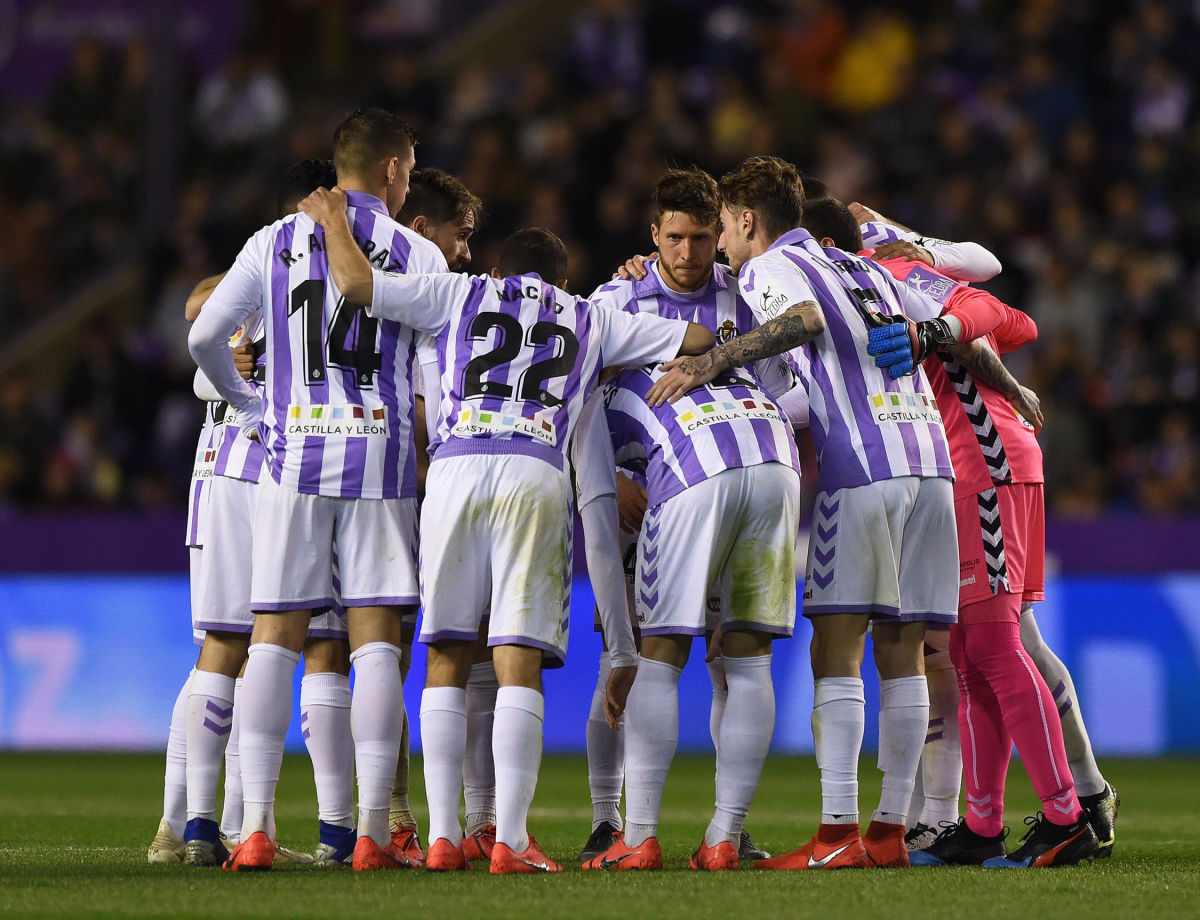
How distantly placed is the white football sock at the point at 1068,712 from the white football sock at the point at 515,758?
6.60 ft

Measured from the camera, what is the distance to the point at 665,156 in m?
15.4

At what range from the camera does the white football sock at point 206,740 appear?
6254mm

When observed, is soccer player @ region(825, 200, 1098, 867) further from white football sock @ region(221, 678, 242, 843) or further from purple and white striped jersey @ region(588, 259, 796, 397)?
white football sock @ region(221, 678, 242, 843)

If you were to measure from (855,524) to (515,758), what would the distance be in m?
1.43

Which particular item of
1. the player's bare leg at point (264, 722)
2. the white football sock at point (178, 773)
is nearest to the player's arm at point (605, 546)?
the player's bare leg at point (264, 722)

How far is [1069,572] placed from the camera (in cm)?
1171

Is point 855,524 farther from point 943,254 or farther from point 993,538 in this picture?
point 943,254

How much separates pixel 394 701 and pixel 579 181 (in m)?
10.0

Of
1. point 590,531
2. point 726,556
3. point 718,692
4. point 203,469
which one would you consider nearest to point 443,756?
point 590,531

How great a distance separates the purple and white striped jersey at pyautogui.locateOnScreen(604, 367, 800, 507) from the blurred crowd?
697cm

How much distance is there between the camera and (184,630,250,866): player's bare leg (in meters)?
6.19

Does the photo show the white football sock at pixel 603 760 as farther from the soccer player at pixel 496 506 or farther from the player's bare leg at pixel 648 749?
the soccer player at pixel 496 506

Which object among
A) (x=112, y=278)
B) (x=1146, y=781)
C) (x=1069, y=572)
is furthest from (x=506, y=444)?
(x=112, y=278)

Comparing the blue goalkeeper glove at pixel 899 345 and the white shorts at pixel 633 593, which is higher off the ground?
the blue goalkeeper glove at pixel 899 345
